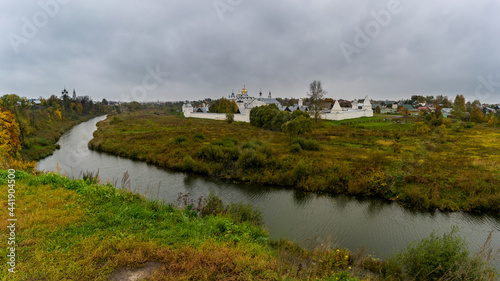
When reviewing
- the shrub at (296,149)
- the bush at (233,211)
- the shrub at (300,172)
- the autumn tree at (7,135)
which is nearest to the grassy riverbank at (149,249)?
the bush at (233,211)

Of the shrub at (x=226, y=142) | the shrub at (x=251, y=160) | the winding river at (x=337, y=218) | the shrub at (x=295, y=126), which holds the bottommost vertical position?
the winding river at (x=337, y=218)

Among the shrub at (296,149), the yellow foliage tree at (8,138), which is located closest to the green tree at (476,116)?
the shrub at (296,149)

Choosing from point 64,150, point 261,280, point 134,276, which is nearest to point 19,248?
point 134,276

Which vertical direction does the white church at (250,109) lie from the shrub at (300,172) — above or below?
above

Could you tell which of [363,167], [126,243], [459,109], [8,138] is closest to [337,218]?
[363,167]

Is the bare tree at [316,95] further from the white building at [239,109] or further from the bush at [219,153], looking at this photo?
the bush at [219,153]

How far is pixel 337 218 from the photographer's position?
11.1m

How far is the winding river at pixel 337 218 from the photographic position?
9.42 meters

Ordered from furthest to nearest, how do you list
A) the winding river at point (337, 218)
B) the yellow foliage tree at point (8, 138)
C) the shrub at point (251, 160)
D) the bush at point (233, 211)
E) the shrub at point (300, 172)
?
1. the shrub at point (251, 160)
2. the yellow foliage tree at point (8, 138)
3. the shrub at point (300, 172)
4. the winding river at point (337, 218)
5. the bush at point (233, 211)

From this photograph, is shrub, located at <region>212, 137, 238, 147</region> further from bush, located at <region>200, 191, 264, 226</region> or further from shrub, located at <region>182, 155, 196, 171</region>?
bush, located at <region>200, 191, 264, 226</region>

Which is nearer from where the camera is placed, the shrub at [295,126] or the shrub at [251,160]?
the shrub at [251,160]

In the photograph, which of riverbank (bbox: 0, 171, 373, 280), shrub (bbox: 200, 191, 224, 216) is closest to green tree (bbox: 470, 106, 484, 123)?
riverbank (bbox: 0, 171, 373, 280)

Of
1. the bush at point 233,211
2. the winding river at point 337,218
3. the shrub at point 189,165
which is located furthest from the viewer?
the shrub at point 189,165

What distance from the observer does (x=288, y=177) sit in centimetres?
1533
